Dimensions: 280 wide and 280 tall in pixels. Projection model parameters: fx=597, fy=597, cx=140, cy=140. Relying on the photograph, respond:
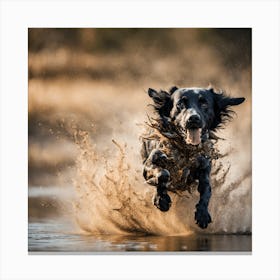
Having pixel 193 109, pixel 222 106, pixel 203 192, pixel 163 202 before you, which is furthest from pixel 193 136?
pixel 163 202

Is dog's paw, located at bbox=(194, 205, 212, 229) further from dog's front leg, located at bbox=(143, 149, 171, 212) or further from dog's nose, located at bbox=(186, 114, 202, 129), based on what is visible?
dog's nose, located at bbox=(186, 114, 202, 129)

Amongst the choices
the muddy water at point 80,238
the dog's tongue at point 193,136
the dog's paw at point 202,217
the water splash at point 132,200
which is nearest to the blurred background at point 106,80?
the muddy water at point 80,238

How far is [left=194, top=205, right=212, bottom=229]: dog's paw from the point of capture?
643 cm

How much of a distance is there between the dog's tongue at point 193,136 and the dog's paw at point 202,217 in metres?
0.71

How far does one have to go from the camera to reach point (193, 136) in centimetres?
634

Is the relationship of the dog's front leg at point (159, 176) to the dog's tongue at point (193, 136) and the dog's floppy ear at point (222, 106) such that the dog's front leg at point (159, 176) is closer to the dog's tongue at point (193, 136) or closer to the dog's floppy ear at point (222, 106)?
the dog's tongue at point (193, 136)

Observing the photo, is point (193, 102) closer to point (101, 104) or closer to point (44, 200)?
point (101, 104)

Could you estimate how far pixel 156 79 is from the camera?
6570mm

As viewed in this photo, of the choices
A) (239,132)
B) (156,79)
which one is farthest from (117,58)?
(239,132)

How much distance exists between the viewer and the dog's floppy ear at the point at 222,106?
21.2 ft

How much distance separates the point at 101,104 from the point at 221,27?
5.14 ft

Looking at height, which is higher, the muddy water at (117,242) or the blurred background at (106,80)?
the blurred background at (106,80)

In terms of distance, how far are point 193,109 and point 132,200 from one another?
1205 mm

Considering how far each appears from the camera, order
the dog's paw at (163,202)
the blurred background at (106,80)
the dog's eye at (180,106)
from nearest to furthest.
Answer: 1. the dog's eye at (180,106)
2. the dog's paw at (163,202)
3. the blurred background at (106,80)
